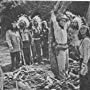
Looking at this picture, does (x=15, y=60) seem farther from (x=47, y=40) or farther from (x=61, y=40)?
(x=61, y=40)

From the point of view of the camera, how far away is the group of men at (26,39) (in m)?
4.42

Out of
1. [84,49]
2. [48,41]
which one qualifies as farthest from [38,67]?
[84,49]

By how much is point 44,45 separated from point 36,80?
592 millimetres

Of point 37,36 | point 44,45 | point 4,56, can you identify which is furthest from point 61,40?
point 4,56

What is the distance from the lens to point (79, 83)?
A: 422cm

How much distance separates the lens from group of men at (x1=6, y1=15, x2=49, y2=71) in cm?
442

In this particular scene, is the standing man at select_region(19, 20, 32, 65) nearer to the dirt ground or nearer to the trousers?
the trousers

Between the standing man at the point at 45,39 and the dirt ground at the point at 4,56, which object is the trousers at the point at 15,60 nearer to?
the dirt ground at the point at 4,56

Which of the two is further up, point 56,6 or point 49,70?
point 56,6

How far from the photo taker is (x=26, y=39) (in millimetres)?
4449

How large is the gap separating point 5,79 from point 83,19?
1599mm

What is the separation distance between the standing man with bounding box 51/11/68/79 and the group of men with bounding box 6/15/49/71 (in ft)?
0.70

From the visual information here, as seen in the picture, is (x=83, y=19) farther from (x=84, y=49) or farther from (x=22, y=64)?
(x=22, y=64)

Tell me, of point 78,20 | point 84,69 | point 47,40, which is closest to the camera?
point 84,69
